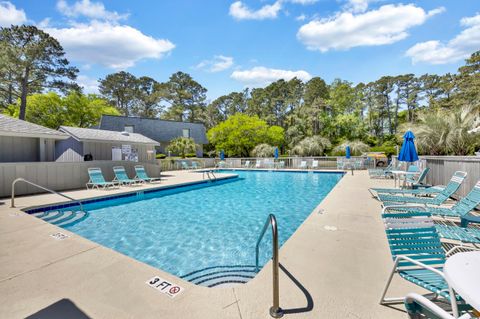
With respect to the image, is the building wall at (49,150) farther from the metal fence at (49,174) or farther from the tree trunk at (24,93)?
the tree trunk at (24,93)

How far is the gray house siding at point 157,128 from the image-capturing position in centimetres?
2317

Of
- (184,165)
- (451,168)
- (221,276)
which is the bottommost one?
(221,276)

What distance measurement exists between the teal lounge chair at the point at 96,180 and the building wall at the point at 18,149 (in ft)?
9.32

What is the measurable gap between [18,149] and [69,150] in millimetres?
3340

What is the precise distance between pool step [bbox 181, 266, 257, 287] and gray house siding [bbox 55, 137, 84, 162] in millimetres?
12741

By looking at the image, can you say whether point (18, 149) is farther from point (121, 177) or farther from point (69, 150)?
point (121, 177)

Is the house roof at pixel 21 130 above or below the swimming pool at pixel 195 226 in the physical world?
above

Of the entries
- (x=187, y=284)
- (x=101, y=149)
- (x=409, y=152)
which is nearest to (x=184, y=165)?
(x=101, y=149)

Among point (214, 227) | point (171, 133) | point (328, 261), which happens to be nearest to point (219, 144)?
point (171, 133)

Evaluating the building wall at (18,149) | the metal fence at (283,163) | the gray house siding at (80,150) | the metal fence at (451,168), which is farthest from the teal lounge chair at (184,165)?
the metal fence at (451,168)

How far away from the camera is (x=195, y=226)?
6.04 m

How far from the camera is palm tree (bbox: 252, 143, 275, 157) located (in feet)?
84.1

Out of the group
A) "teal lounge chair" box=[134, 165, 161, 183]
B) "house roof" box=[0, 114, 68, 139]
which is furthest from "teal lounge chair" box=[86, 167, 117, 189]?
"house roof" box=[0, 114, 68, 139]

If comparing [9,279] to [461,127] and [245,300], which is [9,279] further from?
[461,127]
